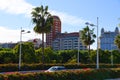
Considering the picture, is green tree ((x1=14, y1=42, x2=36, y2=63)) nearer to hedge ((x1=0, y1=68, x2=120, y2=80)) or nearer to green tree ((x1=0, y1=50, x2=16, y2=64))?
green tree ((x1=0, y1=50, x2=16, y2=64))

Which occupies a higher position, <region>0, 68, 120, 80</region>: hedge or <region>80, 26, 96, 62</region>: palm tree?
<region>80, 26, 96, 62</region>: palm tree

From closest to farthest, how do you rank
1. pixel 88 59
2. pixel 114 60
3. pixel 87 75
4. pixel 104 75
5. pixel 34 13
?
pixel 87 75, pixel 104 75, pixel 34 13, pixel 88 59, pixel 114 60

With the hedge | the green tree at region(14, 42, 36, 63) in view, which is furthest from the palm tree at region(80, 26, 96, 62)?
the hedge

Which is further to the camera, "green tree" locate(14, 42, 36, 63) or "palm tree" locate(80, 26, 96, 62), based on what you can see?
"palm tree" locate(80, 26, 96, 62)

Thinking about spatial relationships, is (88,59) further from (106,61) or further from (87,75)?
(87,75)

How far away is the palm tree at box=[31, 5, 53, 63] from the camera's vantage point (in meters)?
62.1

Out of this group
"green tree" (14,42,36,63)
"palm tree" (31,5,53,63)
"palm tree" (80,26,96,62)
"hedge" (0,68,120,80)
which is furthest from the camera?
"palm tree" (80,26,96,62)

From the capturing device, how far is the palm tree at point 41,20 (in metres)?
62.1

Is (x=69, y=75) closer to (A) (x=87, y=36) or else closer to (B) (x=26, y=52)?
(B) (x=26, y=52)

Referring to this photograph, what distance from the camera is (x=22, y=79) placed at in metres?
26.1

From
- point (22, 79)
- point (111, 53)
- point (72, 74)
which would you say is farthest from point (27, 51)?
point (22, 79)

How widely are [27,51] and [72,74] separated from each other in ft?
132

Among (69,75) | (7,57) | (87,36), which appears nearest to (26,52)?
(7,57)

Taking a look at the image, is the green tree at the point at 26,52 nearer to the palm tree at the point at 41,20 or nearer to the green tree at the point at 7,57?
the green tree at the point at 7,57
